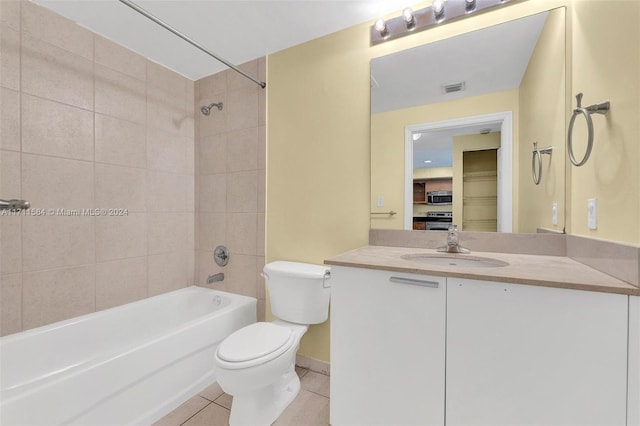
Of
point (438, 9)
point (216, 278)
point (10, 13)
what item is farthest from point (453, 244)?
point (10, 13)

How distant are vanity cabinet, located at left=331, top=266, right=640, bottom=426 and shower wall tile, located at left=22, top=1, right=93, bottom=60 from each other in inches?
83.5

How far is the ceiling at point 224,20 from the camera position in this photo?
1514 millimetres

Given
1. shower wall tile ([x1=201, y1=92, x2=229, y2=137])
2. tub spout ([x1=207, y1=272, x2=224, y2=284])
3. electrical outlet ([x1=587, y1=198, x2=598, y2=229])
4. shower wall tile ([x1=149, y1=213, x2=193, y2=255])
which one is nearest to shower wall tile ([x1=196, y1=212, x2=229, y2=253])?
shower wall tile ([x1=149, y1=213, x2=193, y2=255])

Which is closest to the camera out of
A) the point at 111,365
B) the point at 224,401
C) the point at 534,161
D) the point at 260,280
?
the point at 111,365

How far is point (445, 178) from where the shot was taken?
150cm

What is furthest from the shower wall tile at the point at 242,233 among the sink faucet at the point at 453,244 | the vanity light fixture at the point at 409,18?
the vanity light fixture at the point at 409,18

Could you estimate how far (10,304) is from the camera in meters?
1.43

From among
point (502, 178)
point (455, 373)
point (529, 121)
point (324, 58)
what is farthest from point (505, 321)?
point (324, 58)

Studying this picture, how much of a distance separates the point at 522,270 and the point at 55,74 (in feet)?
8.55

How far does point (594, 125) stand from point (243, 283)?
2202 mm

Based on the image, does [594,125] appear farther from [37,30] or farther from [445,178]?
[37,30]

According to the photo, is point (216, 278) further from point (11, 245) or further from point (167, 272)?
point (11, 245)

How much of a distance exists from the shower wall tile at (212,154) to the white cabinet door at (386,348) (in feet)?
5.03

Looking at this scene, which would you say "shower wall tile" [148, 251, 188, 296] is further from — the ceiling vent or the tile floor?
the ceiling vent
